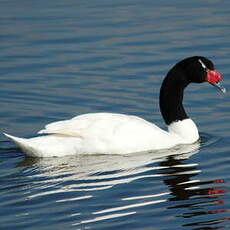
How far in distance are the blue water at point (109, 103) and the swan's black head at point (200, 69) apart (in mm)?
805

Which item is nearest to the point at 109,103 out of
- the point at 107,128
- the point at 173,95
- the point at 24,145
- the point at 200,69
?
the point at 173,95

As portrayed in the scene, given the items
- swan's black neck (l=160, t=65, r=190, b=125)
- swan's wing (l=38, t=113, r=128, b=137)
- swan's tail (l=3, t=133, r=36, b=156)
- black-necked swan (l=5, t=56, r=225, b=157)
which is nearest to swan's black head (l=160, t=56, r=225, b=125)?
swan's black neck (l=160, t=65, r=190, b=125)

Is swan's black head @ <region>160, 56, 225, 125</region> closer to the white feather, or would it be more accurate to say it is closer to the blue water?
the blue water

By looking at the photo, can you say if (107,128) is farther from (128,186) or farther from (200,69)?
(200,69)

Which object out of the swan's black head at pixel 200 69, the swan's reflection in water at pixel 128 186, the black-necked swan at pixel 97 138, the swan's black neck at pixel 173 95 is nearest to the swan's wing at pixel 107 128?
the black-necked swan at pixel 97 138

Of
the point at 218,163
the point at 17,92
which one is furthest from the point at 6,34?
the point at 218,163

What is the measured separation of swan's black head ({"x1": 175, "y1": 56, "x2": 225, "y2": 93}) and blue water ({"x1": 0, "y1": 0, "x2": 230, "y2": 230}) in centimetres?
80

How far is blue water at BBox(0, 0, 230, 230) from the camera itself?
10891mm

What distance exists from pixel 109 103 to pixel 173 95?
1.84 meters

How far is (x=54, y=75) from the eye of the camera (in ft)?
57.8

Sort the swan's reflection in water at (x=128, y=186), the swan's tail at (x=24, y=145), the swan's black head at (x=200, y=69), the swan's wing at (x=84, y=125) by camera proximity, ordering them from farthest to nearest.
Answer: the swan's black head at (x=200, y=69), the swan's wing at (x=84, y=125), the swan's tail at (x=24, y=145), the swan's reflection in water at (x=128, y=186)

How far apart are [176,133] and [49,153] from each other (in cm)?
211

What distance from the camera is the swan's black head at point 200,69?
14.4 meters

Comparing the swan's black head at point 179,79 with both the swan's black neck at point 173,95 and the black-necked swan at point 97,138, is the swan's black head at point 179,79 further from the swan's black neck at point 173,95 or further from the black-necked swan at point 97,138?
the black-necked swan at point 97,138
